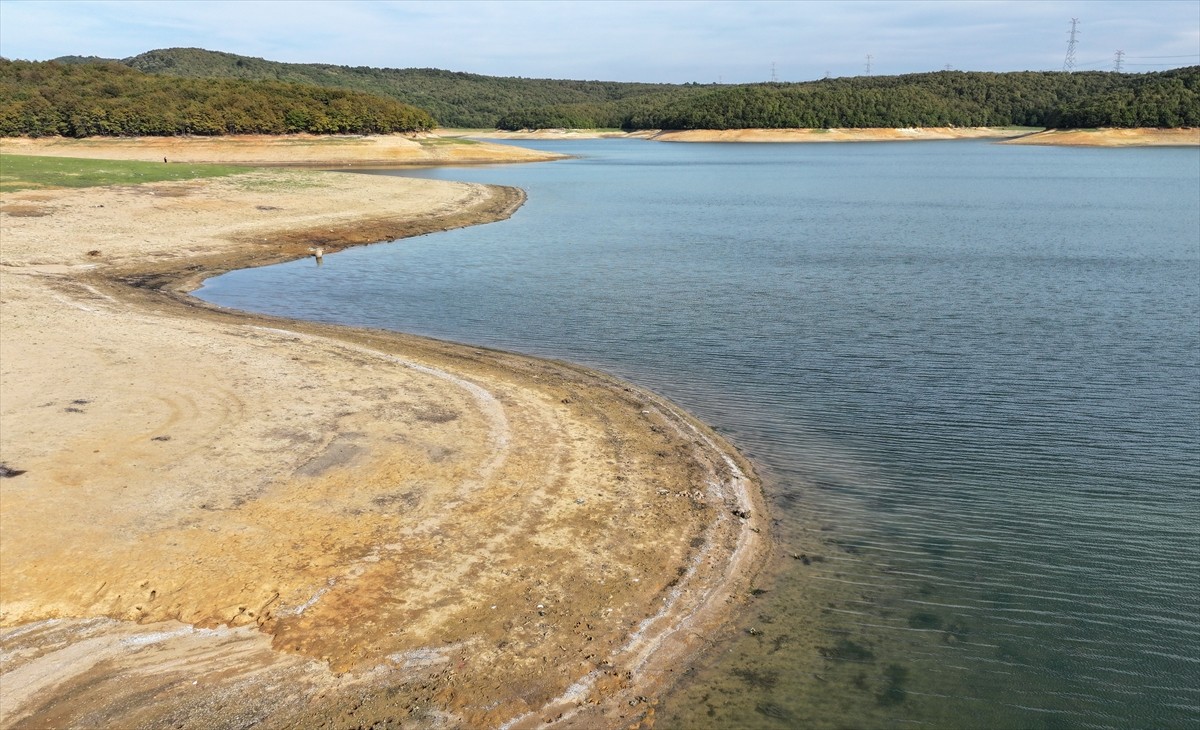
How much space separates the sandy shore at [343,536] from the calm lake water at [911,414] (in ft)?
3.52

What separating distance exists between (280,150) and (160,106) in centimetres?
1327

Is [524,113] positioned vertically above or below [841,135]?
above

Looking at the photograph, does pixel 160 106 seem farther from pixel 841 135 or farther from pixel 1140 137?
pixel 1140 137

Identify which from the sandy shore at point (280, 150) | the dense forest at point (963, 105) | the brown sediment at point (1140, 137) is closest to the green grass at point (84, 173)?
the sandy shore at point (280, 150)

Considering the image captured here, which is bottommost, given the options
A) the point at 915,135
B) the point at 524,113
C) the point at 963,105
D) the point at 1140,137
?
the point at 1140,137

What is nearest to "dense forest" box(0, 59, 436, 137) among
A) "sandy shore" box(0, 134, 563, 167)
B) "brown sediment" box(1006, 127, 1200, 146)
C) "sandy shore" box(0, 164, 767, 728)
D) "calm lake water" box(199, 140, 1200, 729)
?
"sandy shore" box(0, 134, 563, 167)

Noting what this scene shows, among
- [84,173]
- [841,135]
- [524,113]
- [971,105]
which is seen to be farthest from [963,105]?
[84,173]

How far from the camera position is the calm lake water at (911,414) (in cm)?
859

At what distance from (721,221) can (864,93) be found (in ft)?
472

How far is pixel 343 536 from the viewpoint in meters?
10.2

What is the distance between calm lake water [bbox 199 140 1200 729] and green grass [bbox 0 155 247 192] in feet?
57.0

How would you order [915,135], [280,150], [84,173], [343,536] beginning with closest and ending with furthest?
[343,536] < [84,173] < [280,150] < [915,135]

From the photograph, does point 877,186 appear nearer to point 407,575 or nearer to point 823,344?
point 823,344

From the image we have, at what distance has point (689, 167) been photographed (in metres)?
98.5
